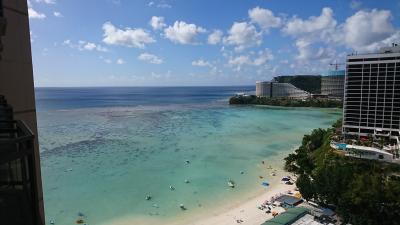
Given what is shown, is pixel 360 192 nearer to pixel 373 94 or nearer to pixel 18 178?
pixel 18 178

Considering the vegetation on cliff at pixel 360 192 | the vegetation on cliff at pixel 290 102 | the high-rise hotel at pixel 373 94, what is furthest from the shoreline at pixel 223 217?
the vegetation on cliff at pixel 290 102

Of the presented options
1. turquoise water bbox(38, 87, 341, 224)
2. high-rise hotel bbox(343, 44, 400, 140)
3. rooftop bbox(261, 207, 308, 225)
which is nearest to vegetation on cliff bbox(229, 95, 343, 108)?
turquoise water bbox(38, 87, 341, 224)

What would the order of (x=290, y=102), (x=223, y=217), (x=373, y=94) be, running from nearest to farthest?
1. (x=223, y=217)
2. (x=373, y=94)
3. (x=290, y=102)

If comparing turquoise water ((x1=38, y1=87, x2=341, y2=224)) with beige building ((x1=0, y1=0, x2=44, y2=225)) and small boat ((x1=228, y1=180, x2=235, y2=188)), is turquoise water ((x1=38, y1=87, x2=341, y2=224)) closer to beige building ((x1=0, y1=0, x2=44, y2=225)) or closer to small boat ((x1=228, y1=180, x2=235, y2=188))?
small boat ((x1=228, y1=180, x2=235, y2=188))

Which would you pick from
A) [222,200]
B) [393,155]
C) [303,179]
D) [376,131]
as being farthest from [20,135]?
[376,131]

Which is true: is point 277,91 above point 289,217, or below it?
above

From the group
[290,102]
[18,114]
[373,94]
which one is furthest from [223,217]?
[290,102]
